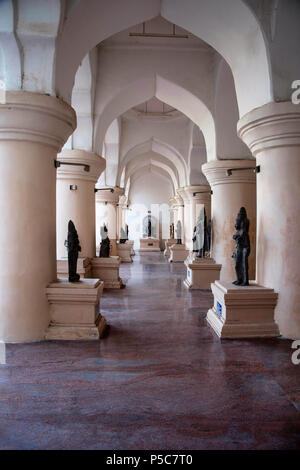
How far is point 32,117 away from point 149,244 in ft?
62.8

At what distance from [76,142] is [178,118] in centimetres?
689

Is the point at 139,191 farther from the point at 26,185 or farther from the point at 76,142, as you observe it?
the point at 26,185

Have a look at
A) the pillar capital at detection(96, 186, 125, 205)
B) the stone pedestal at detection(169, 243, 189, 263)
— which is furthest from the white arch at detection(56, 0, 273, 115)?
the stone pedestal at detection(169, 243, 189, 263)

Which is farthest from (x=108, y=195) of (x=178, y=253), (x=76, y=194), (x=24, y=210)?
(x=24, y=210)

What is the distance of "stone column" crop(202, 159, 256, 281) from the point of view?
7.70m

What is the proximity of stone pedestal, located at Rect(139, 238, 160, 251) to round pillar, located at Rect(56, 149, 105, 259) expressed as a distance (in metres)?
15.2

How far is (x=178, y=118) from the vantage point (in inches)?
541

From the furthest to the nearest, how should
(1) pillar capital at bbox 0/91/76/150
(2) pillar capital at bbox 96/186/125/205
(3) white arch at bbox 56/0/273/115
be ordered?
(2) pillar capital at bbox 96/186/125/205 < (3) white arch at bbox 56/0/273/115 < (1) pillar capital at bbox 0/91/76/150

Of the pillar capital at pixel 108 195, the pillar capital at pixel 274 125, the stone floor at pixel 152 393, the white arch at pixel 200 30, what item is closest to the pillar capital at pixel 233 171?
the white arch at pixel 200 30
